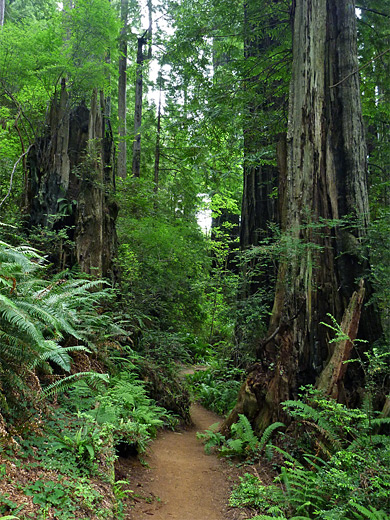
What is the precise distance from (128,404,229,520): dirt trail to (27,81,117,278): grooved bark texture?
352 cm

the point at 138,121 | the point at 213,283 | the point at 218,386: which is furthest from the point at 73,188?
the point at 138,121

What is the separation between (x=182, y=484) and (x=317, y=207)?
4103 millimetres

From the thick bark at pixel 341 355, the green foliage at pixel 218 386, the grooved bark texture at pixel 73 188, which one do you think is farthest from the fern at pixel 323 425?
the grooved bark texture at pixel 73 188

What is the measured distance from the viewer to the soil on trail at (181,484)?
3889 millimetres

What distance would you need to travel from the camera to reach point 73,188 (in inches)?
309

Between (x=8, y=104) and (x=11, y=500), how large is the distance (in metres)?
8.60

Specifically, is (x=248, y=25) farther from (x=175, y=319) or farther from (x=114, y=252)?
(x=175, y=319)

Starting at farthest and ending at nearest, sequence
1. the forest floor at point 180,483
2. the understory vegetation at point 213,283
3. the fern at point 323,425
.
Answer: the fern at point 323,425 → the forest floor at point 180,483 → the understory vegetation at point 213,283

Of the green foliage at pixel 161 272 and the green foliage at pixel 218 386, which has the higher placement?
the green foliage at pixel 161 272

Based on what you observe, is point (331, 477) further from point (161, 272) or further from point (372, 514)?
point (161, 272)

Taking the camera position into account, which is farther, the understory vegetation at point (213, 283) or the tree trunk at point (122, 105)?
the tree trunk at point (122, 105)

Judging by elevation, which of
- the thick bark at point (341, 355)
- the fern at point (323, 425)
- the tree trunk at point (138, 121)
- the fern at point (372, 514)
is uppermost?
the tree trunk at point (138, 121)

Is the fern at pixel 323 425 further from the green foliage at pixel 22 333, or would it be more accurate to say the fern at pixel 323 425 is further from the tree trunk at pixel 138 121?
the tree trunk at pixel 138 121

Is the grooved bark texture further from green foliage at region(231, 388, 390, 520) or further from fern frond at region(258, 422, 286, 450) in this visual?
green foliage at region(231, 388, 390, 520)
